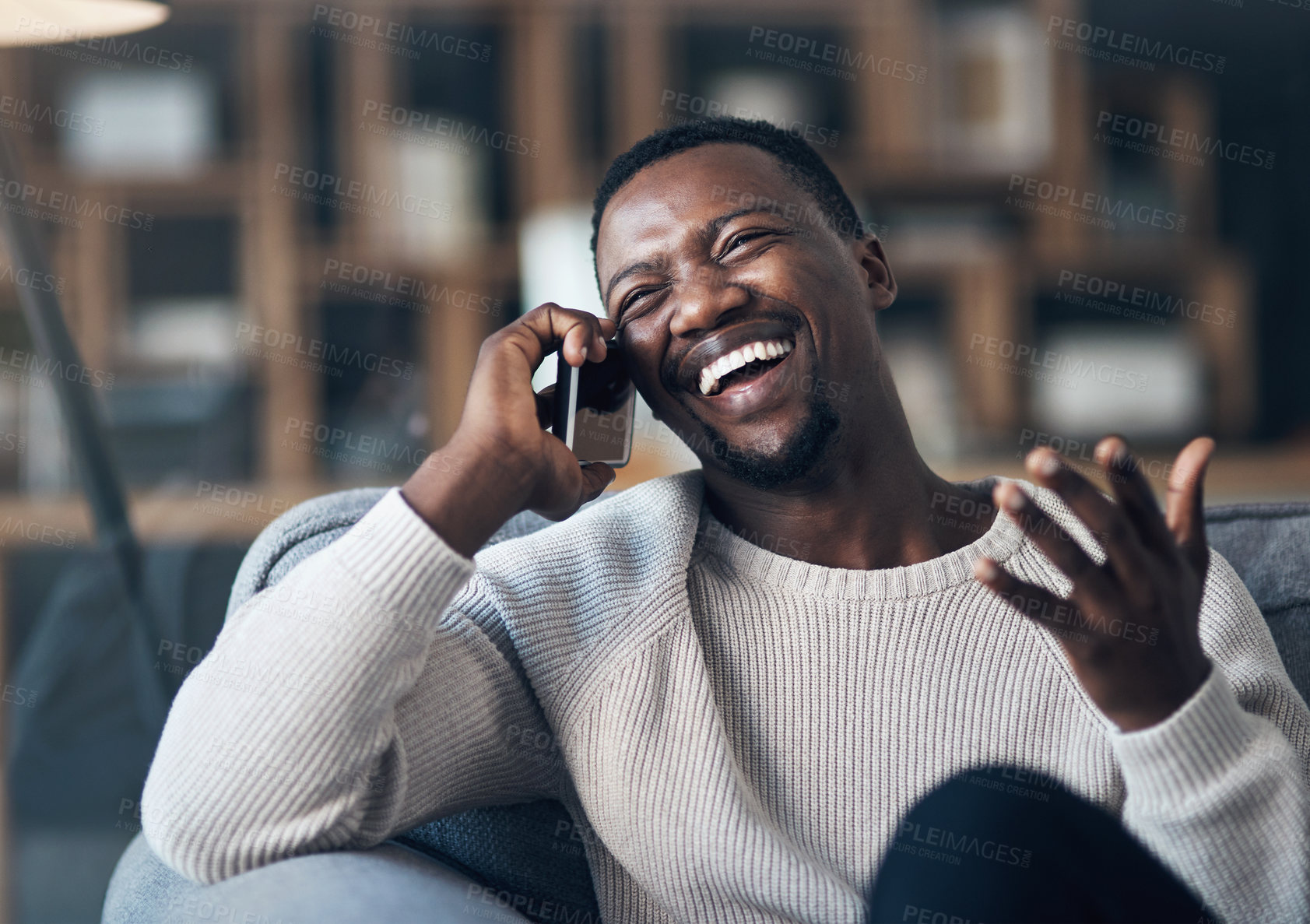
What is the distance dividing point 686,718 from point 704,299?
0.42 metres

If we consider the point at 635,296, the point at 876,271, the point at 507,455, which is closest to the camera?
the point at 507,455

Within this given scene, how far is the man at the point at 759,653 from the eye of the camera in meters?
0.85

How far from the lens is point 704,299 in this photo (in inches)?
45.5

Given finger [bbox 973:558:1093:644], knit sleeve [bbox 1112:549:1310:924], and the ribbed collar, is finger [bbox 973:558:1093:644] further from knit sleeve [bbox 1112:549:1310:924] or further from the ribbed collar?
the ribbed collar

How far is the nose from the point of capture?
1.15m

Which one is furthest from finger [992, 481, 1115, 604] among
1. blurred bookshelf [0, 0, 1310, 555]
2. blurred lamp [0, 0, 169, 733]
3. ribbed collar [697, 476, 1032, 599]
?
blurred bookshelf [0, 0, 1310, 555]

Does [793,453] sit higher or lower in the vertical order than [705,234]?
lower

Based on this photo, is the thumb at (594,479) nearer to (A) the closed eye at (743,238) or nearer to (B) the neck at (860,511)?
(B) the neck at (860,511)

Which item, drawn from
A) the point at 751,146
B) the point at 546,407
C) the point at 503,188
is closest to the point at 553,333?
the point at 546,407

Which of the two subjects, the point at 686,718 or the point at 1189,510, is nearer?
the point at 1189,510

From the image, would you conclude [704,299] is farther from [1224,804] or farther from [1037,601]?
[1224,804]

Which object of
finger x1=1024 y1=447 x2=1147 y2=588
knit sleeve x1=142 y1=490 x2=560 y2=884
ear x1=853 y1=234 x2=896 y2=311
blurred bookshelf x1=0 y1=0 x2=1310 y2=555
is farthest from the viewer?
blurred bookshelf x1=0 y1=0 x2=1310 y2=555

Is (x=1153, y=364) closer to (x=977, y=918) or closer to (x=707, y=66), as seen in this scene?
(x=707, y=66)

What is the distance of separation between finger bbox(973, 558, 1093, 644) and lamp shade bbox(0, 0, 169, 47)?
4.05ft
